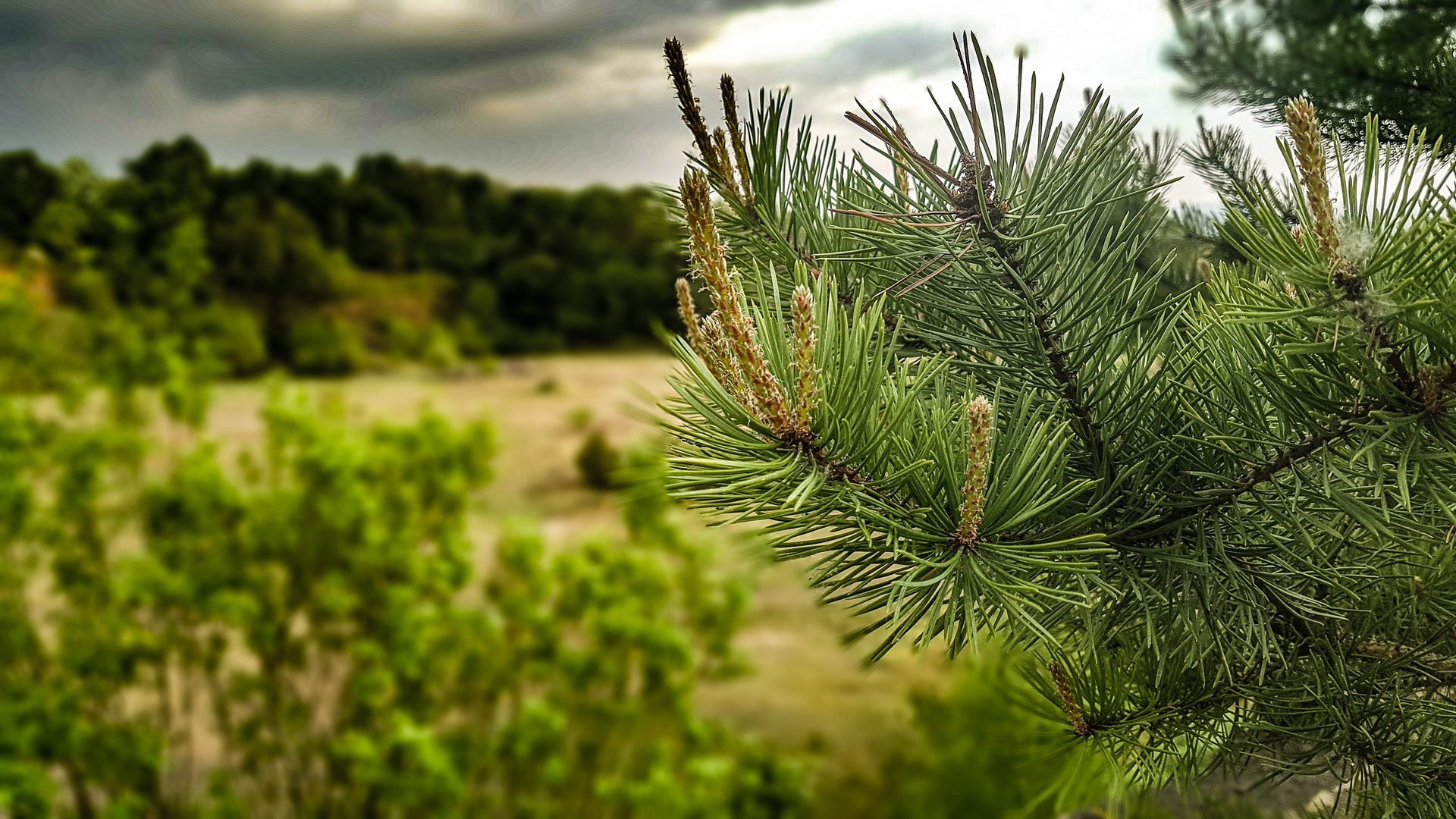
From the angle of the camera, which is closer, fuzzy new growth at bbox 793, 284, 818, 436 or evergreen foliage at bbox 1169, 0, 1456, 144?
fuzzy new growth at bbox 793, 284, 818, 436

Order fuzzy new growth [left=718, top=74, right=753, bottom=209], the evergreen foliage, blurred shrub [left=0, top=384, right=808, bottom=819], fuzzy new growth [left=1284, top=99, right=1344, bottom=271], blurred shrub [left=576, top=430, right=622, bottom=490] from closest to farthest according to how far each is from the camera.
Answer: fuzzy new growth [left=1284, top=99, right=1344, bottom=271]
fuzzy new growth [left=718, top=74, right=753, bottom=209]
the evergreen foliage
blurred shrub [left=0, top=384, right=808, bottom=819]
blurred shrub [left=576, top=430, right=622, bottom=490]

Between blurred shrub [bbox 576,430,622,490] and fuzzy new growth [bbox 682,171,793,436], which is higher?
fuzzy new growth [bbox 682,171,793,436]

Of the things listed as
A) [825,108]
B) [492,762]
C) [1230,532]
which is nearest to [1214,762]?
[1230,532]

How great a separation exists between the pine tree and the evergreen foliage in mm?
264

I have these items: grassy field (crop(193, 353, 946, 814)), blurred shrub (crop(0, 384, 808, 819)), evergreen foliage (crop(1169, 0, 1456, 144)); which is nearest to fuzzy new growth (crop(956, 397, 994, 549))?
evergreen foliage (crop(1169, 0, 1456, 144))

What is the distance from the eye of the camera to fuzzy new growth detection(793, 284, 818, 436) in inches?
9.6

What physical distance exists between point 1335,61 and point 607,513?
3193 mm

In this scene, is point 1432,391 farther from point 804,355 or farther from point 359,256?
point 359,256

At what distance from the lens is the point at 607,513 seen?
12.1 ft

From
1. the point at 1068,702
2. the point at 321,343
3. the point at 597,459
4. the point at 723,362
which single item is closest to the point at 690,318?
the point at 723,362

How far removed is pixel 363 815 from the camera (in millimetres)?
2508

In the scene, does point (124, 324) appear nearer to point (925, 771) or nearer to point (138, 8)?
point (138, 8)

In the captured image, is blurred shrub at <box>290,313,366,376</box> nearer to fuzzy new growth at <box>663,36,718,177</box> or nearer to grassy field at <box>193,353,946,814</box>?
grassy field at <box>193,353,946,814</box>

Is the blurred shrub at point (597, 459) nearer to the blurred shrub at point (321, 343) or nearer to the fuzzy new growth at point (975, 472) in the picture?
the blurred shrub at point (321, 343)
